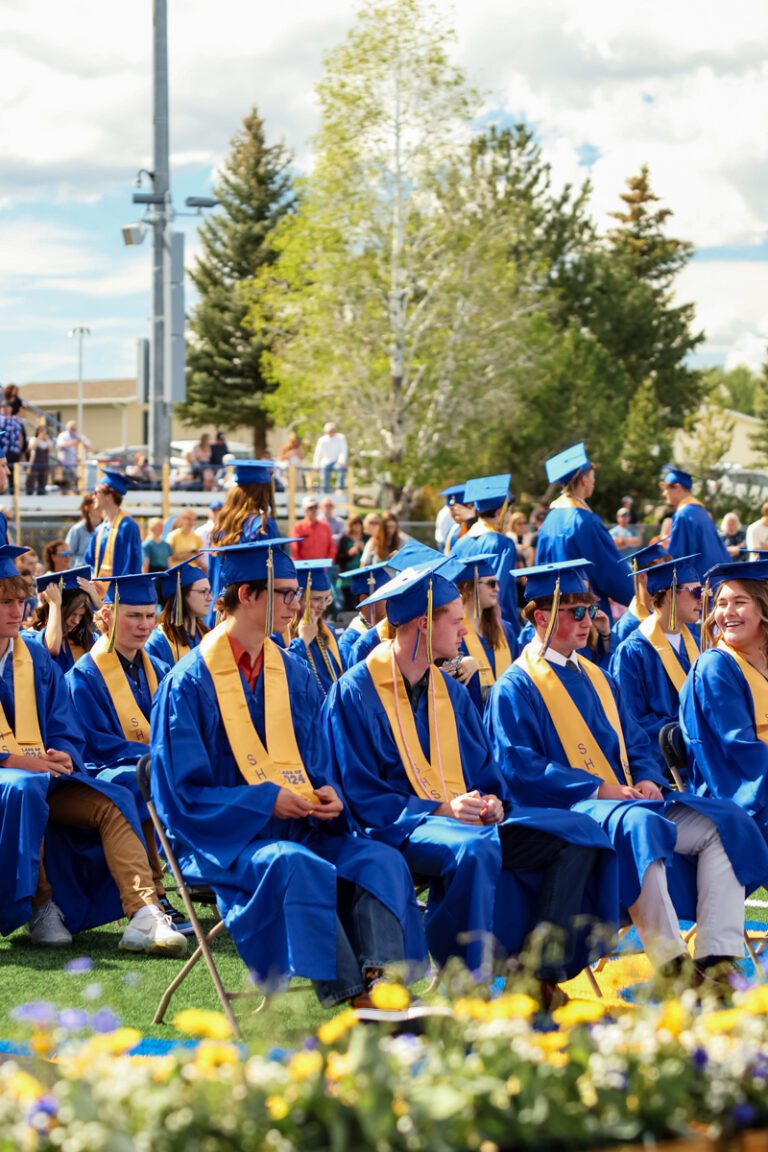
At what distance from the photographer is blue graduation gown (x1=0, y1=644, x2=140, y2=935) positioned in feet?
20.0

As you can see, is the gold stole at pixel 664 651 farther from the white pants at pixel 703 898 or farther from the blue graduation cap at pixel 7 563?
the blue graduation cap at pixel 7 563

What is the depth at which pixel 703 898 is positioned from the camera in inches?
213

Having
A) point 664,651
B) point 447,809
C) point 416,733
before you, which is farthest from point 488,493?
point 447,809

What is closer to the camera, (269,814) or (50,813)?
(269,814)

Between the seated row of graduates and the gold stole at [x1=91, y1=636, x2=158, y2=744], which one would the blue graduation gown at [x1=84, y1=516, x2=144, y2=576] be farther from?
the seated row of graduates

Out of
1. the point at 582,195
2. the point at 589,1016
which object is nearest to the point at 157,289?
the point at 589,1016

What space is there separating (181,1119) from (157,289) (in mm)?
18349

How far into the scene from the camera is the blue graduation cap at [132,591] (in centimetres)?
707

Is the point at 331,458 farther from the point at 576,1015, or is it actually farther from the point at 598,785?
the point at 576,1015

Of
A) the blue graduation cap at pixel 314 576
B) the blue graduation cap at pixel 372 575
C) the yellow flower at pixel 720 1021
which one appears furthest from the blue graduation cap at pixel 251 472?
the yellow flower at pixel 720 1021

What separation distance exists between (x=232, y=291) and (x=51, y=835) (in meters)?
42.6

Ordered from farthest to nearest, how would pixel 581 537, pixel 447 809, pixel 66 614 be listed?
pixel 581 537
pixel 66 614
pixel 447 809

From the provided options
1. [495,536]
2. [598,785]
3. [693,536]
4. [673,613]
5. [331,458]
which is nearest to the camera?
[598,785]

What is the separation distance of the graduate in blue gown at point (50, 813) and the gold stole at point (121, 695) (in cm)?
37
